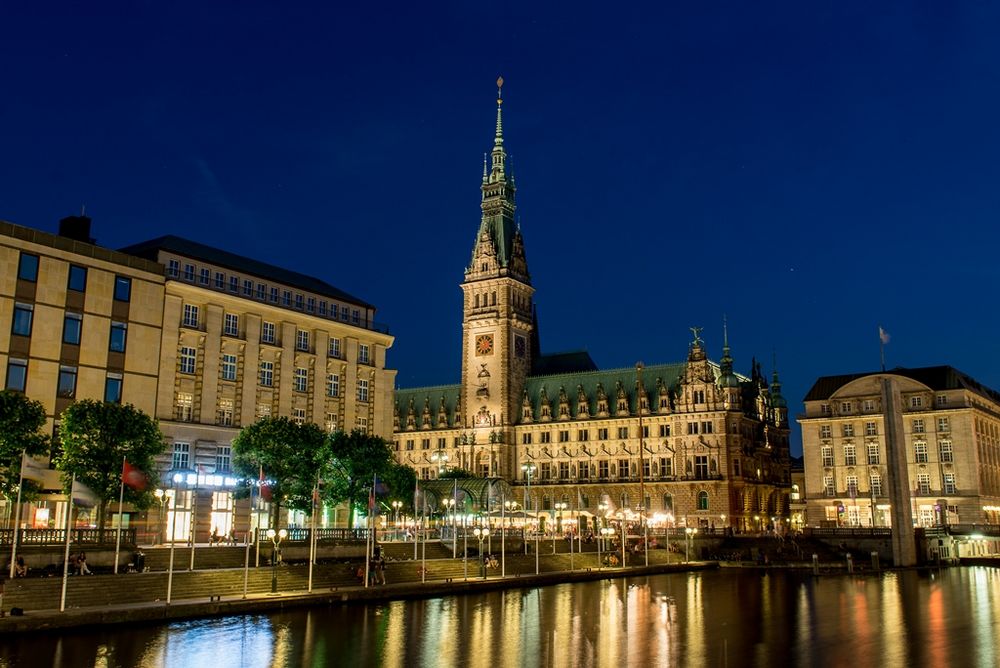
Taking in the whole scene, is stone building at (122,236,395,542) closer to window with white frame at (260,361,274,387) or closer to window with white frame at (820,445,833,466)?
window with white frame at (260,361,274,387)

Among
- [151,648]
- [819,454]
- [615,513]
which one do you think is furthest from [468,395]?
[151,648]

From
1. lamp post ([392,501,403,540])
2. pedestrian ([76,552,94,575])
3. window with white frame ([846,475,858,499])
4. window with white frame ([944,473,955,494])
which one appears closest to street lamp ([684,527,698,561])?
lamp post ([392,501,403,540])

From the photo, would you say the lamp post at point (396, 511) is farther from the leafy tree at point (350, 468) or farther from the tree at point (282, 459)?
the tree at point (282, 459)

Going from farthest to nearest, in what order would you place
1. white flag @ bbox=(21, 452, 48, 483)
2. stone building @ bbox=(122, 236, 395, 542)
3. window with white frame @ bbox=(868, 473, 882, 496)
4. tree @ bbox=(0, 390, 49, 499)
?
window with white frame @ bbox=(868, 473, 882, 496) < stone building @ bbox=(122, 236, 395, 542) < tree @ bbox=(0, 390, 49, 499) < white flag @ bbox=(21, 452, 48, 483)

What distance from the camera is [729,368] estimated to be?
6437 inches

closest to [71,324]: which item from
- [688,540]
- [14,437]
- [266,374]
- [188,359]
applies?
[188,359]

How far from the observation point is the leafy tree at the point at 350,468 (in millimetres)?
85750

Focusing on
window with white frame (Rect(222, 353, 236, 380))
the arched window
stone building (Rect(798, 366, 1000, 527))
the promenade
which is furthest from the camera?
the arched window

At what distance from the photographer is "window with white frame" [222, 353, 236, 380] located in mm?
92500

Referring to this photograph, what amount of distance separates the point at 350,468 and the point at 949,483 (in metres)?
91.4

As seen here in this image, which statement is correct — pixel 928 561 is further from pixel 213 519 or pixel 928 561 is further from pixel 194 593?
pixel 194 593

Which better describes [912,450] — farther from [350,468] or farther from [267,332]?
[267,332]

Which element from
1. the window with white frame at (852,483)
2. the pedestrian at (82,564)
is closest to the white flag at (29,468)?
the pedestrian at (82,564)

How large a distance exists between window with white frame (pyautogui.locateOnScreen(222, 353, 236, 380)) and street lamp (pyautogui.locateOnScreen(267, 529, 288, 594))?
63.8 ft
